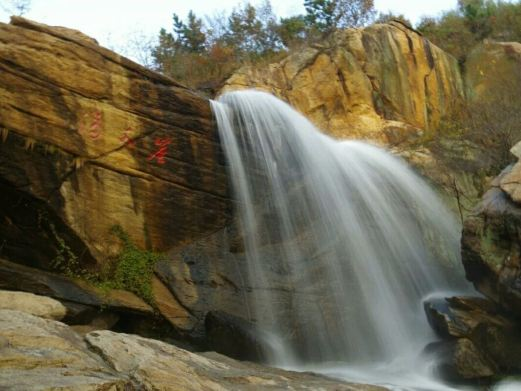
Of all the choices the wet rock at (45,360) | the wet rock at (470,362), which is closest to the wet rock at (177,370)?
the wet rock at (45,360)

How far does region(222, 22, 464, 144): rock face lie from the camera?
17156mm

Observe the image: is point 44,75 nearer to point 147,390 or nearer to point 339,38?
point 147,390

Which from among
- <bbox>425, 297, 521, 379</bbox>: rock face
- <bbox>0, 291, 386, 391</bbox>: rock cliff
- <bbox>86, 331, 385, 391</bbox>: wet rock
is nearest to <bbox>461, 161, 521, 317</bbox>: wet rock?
<bbox>425, 297, 521, 379</bbox>: rock face

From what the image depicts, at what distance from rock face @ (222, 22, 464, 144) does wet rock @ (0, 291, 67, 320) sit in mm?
10588

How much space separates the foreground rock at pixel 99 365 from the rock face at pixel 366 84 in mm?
11794

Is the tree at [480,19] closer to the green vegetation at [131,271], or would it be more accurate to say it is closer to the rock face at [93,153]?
the rock face at [93,153]

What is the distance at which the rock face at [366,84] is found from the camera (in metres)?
17.2

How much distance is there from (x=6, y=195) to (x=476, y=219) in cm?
754

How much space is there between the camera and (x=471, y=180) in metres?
13.7

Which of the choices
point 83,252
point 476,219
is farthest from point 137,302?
point 476,219

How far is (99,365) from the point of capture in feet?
15.5

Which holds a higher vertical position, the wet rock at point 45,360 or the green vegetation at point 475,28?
the green vegetation at point 475,28

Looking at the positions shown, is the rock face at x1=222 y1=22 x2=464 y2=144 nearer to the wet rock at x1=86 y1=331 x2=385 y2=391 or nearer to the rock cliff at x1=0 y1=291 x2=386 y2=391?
the wet rock at x1=86 y1=331 x2=385 y2=391

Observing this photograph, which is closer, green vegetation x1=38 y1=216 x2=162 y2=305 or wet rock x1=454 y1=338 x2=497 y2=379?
wet rock x1=454 y1=338 x2=497 y2=379
